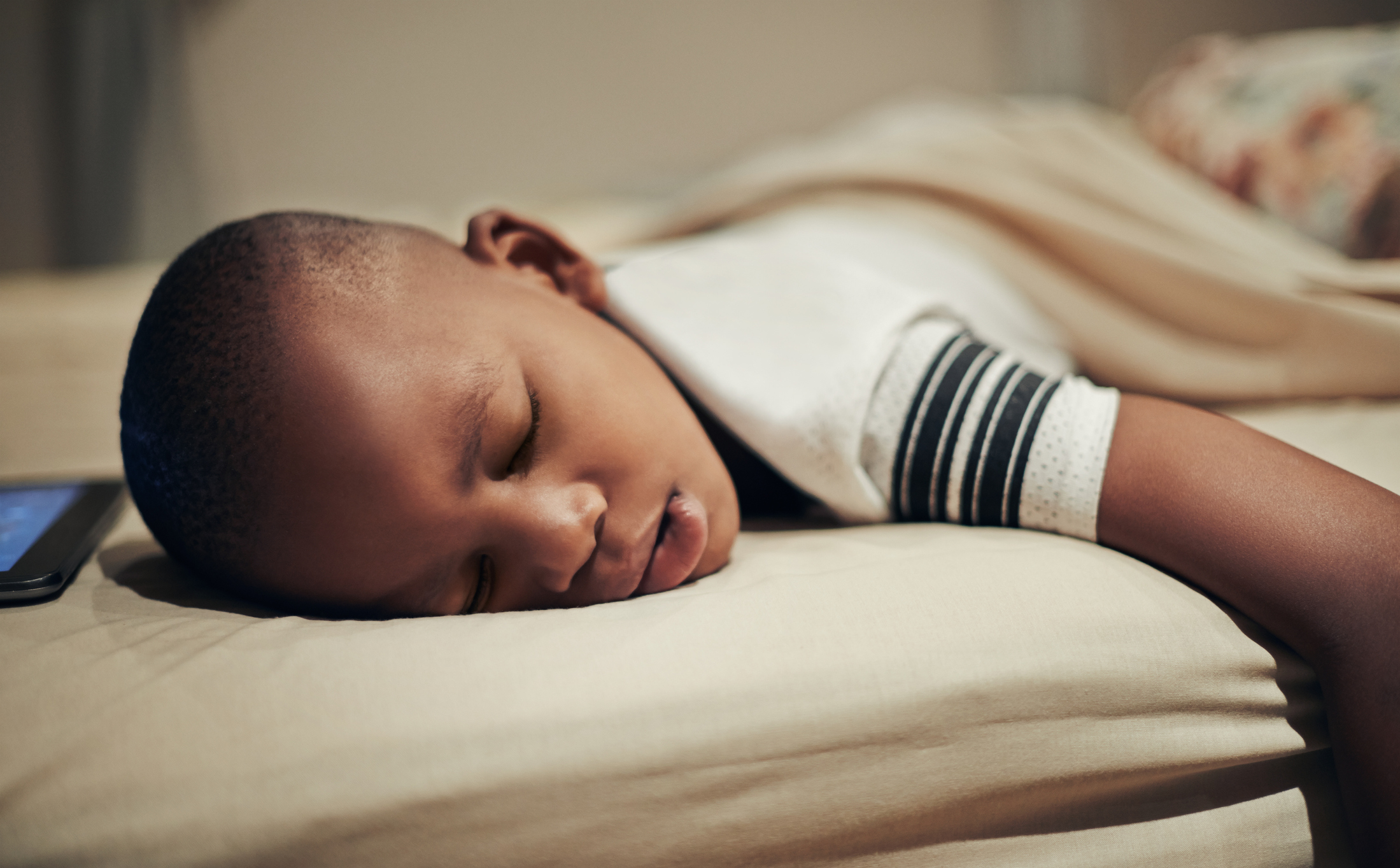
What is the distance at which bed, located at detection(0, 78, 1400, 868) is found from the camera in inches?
14.4

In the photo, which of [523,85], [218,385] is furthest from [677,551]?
[523,85]

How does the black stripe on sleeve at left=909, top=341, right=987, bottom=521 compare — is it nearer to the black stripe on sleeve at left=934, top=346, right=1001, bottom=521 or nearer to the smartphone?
the black stripe on sleeve at left=934, top=346, right=1001, bottom=521

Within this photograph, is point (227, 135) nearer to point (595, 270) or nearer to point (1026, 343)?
point (595, 270)

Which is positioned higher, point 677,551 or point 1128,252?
point 1128,252

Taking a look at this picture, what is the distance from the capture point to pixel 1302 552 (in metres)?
0.44

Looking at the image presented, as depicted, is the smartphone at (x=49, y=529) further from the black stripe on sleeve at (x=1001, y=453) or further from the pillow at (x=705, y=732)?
the black stripe on sleeve at (x=1001, y=453)

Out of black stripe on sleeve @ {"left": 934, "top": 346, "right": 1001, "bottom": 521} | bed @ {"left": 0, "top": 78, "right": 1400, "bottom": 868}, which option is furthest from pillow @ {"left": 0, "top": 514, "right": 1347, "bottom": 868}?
black stripe on sleeve @ {"left": 934, "top": 346, "right": 1001, "bottom": 521}

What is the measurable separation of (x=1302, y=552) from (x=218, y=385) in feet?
2.07

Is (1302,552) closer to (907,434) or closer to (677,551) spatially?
(907,434)

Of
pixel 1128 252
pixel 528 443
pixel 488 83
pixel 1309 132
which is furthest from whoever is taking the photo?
pixel 488 83

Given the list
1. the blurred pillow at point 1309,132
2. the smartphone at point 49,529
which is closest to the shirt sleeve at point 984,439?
the smartphone at point 49,529

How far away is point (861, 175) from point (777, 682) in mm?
810

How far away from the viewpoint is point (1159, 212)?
95cm

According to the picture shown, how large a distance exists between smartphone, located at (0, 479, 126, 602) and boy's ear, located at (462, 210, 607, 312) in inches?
14.6
